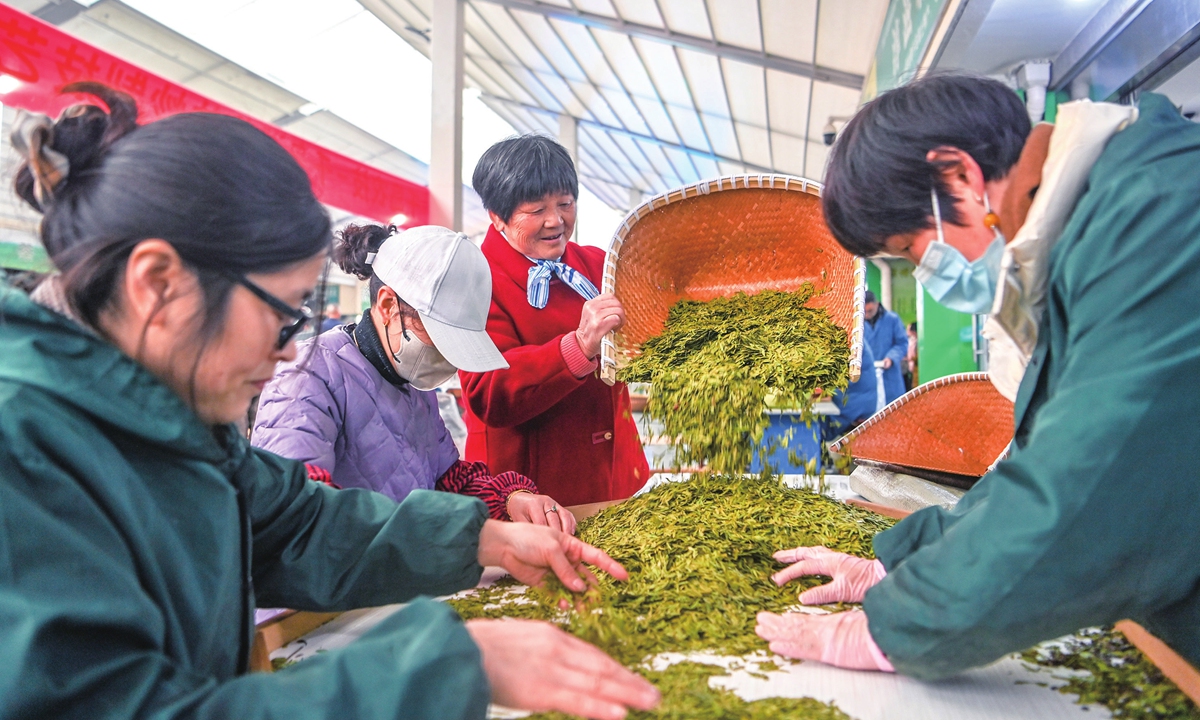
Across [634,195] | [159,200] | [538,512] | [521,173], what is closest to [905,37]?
[521,173]

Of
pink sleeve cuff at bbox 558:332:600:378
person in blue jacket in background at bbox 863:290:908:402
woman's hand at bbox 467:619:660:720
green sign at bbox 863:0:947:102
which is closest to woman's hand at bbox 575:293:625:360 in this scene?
pink sleeve cuff at bbox 558:332:600:378

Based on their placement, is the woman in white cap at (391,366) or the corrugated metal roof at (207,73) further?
the corrugated metal roof at (207,73)

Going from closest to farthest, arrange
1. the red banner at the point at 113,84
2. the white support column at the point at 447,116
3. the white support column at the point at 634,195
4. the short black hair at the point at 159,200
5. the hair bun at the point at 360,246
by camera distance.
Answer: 1. the short black hair at the point at 159,200
2. the hair bun at the point at 360,246
3. the red banner at the point at 113,84
4. the white support column at the point at 447,116
5. the white support column at the point at 634,195

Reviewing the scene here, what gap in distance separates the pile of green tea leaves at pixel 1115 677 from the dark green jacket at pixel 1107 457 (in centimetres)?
12

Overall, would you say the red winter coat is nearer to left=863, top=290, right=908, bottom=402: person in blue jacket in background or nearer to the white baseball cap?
the white baseball cap

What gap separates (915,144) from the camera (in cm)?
143

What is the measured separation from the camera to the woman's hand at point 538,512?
7.18 ft

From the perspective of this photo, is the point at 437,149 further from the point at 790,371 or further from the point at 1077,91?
the point at 790,371

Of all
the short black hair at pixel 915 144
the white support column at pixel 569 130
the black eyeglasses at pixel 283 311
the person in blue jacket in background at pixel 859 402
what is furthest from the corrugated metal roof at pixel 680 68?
the black eyeglasses at pixel 283 311

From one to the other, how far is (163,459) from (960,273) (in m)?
1.44

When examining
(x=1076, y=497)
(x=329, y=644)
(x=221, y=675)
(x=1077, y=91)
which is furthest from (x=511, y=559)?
(x=1077, y=91)

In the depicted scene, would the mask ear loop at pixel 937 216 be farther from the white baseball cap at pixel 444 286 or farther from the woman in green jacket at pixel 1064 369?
the white baseball cap at pixel 444 286

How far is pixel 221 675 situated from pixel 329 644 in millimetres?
488

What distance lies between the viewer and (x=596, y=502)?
278 centimetres
